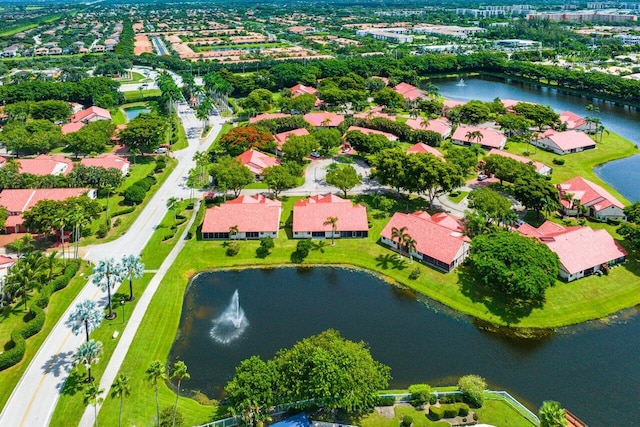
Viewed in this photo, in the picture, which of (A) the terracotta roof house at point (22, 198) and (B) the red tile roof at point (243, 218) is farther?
(A) the terracotta roof house at point (22, 198)

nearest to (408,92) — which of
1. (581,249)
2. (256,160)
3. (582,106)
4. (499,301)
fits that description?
(582,106)

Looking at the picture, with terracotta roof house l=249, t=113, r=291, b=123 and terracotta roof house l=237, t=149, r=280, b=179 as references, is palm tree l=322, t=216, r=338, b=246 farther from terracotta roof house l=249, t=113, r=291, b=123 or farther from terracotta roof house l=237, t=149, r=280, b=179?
terracotta roof house l=249, t=113, r=291, b=123

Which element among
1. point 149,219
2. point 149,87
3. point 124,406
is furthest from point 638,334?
point 149,87

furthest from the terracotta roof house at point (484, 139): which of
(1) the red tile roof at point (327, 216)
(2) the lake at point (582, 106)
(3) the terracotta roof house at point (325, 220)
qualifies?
(3) the terracotta roof house at point (325, 220)

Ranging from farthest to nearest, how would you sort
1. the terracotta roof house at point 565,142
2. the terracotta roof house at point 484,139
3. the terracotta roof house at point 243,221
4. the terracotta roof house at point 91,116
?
the terracotta roof house at point 91,116, the terracotta roof house at point 484,139, the terracotta roof house at point 565,142, the terracotta roof house at point 243,221

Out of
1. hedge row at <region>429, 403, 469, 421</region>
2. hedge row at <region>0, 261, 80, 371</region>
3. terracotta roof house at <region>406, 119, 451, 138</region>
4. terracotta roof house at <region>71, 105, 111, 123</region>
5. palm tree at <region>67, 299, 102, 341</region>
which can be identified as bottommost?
terracotta roof house at <region>406, 119, 451, 138</region>

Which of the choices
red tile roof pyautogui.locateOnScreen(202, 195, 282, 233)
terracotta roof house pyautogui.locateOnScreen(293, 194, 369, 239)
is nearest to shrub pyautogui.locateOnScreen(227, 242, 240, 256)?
red tile roof pyautogui.locateOnScreen(202, 195, 282, 233)

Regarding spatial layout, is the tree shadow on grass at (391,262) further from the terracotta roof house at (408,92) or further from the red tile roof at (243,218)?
the terracotta roof house at (408,92)
